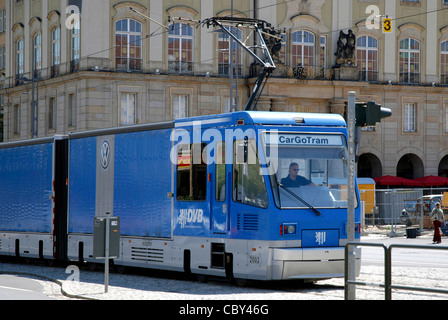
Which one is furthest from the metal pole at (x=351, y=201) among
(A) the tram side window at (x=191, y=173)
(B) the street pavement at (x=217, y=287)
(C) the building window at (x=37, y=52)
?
(C) the building window at (x=37, y=52)

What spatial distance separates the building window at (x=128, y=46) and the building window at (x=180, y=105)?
118 inches

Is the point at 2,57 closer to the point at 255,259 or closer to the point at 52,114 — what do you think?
the point at 52,114

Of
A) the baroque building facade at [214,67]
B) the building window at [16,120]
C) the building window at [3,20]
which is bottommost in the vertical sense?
the building window at [16,120]

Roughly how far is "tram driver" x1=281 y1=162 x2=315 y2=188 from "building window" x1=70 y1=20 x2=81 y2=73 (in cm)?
3968

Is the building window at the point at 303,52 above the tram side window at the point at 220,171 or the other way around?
above

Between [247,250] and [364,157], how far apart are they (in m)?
47.1

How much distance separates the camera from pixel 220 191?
17.7 m

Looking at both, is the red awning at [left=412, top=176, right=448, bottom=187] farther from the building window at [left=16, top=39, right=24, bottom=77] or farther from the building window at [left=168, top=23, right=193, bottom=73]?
the building window at [left=16, top=39, right=24, bottom=77]

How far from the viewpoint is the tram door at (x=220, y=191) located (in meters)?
17.5

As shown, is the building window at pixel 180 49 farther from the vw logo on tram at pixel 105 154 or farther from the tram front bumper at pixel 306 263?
the tram front bumper at pixel 306 263

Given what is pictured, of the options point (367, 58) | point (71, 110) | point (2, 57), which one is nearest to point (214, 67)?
point (71, 110)

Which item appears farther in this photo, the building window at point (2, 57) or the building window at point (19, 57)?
the building window at point (2, 57)

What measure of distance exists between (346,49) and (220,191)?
42.1 metres

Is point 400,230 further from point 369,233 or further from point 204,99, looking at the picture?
point 204,99
